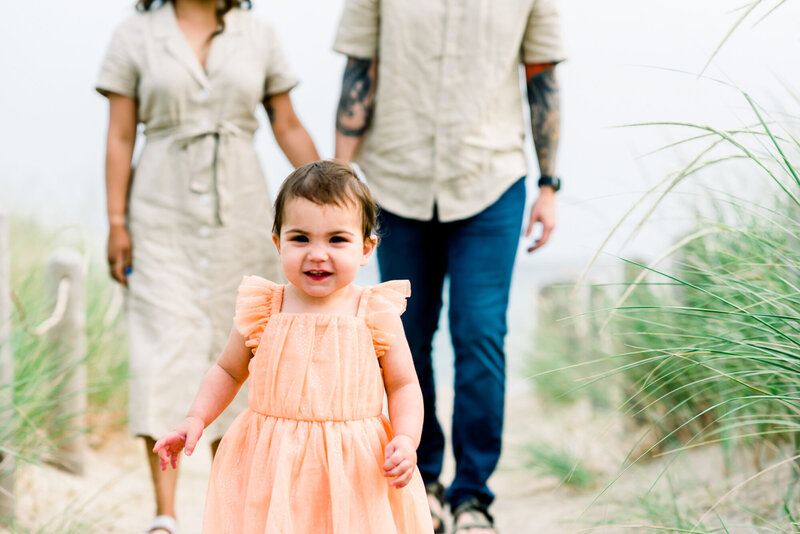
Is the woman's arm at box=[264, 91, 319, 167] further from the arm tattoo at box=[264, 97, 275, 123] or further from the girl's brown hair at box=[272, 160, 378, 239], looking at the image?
the girl's brown hair at box=[272, 160, 378, 239]

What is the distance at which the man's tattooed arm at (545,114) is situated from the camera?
9.92 ft

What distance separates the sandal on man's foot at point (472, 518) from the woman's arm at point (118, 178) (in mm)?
1366

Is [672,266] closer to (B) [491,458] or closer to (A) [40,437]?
(B) [491,458]

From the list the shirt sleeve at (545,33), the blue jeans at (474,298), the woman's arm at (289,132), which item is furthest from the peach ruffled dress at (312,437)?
the shirt sleeve at (545,33)

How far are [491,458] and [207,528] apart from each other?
4.22 feet

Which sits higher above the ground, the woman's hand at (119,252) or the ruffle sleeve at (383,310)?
the ruffle sleeve at (383,310)

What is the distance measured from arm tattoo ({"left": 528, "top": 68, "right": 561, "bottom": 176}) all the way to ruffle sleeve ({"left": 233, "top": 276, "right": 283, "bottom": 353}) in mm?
1483

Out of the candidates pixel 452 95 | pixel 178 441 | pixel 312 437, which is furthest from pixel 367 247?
pixel 452 95

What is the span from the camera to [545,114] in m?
3.03

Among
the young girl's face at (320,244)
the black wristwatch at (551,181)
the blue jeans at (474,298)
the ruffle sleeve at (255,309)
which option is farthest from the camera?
the black wristwatch at (551,181)

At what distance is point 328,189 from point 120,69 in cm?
153

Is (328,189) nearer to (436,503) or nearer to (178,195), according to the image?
(178,195)

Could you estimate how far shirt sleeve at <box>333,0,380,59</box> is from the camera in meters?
2.96

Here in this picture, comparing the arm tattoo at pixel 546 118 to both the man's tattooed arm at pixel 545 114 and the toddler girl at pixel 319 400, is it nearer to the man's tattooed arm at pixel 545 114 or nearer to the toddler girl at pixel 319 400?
the man's tattooed arm at pixel 545 114
